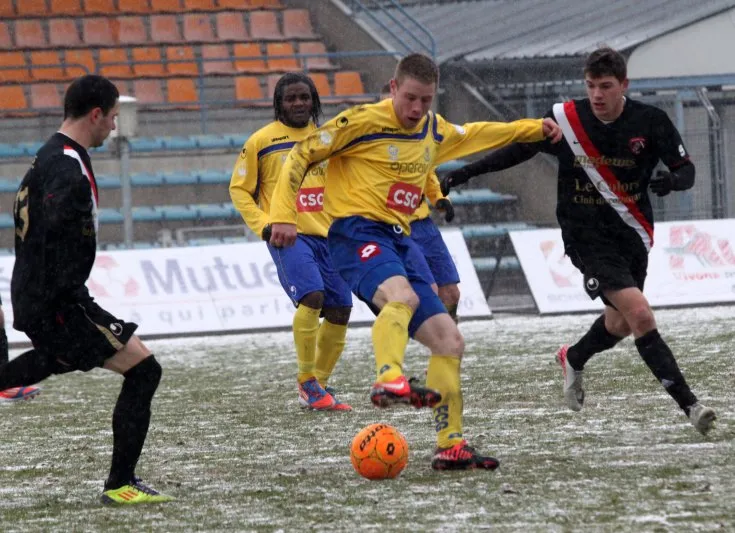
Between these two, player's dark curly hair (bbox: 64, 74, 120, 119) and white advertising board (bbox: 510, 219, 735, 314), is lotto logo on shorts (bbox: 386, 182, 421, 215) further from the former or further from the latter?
white advertising board (bbox: 510, 219, 735, 314)

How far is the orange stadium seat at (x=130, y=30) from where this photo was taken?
22469 mm

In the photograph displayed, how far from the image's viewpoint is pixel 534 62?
20.4 m

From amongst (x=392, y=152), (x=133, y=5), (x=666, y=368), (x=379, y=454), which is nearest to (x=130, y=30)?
(x=133, y=5)

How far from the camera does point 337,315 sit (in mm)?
9016

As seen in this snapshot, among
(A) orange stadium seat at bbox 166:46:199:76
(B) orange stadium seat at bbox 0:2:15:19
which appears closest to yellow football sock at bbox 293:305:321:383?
(A) orange stadium seat at bbox 166:46:199:76

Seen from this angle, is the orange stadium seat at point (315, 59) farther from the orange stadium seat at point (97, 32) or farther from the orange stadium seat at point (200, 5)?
the orange stadium seat at point (97, 32)

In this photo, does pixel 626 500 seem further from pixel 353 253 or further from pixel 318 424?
pixel 318 424

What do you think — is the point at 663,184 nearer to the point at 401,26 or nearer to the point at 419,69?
the point at 419,69

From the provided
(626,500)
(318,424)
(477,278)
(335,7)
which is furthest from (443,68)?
(626,500)

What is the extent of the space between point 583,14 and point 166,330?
1000 cm

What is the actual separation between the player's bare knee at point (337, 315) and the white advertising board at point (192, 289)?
6.34 meters

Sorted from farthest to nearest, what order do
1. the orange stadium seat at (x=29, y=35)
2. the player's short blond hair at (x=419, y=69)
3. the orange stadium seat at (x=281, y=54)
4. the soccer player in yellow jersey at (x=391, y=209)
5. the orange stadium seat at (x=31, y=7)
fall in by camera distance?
the orange stadium seat at (x=31, y=7)
the orange stadium seat at (x=281, y=54)
the orange stadium seat at (x=29, y=35)
the player's short blond hair at (x=419, y=69)
the soccer player in yellow jersey at (x=391, y=209)

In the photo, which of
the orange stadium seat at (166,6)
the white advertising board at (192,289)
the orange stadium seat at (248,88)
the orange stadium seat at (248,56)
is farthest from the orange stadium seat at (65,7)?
the white advertising board at (192,289)

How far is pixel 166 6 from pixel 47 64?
273 cm
